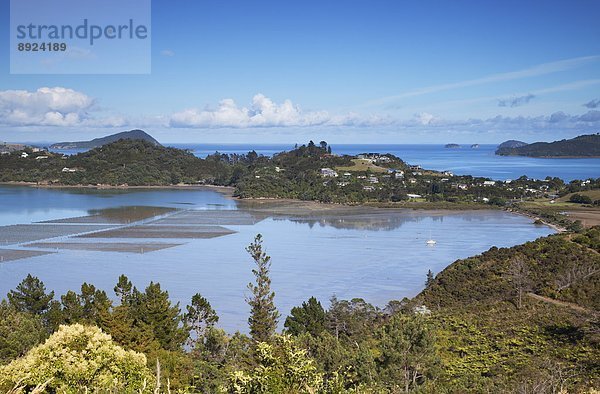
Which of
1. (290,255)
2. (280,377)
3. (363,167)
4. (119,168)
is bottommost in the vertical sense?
(290,255)

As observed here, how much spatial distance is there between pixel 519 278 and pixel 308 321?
7.07 meters

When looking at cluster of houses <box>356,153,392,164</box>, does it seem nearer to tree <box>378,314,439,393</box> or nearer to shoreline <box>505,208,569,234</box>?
shoreline <box>505,208,569,234</box>

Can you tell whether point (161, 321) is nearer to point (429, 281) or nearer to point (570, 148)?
point (429, 281)

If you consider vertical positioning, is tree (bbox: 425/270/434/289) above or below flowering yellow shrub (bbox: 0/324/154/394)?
below

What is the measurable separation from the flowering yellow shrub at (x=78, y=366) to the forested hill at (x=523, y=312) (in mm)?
5588

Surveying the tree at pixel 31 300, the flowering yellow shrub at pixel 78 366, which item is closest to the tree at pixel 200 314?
the tree at pixel 31 300

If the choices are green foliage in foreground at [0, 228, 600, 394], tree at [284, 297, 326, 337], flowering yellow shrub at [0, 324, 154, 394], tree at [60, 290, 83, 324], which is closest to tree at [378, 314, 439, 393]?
green foliage in foreground at [0, 228, 600, 394]

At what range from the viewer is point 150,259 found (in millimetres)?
28547

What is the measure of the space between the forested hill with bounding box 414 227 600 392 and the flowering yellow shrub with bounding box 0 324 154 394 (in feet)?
18.3

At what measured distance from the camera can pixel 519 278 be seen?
18.5 m

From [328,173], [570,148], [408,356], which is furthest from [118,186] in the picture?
[570,148]

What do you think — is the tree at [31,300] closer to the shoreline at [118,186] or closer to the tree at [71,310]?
the tree at [71,310]

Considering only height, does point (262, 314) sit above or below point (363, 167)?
below

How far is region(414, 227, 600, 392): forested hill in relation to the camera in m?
11.8
